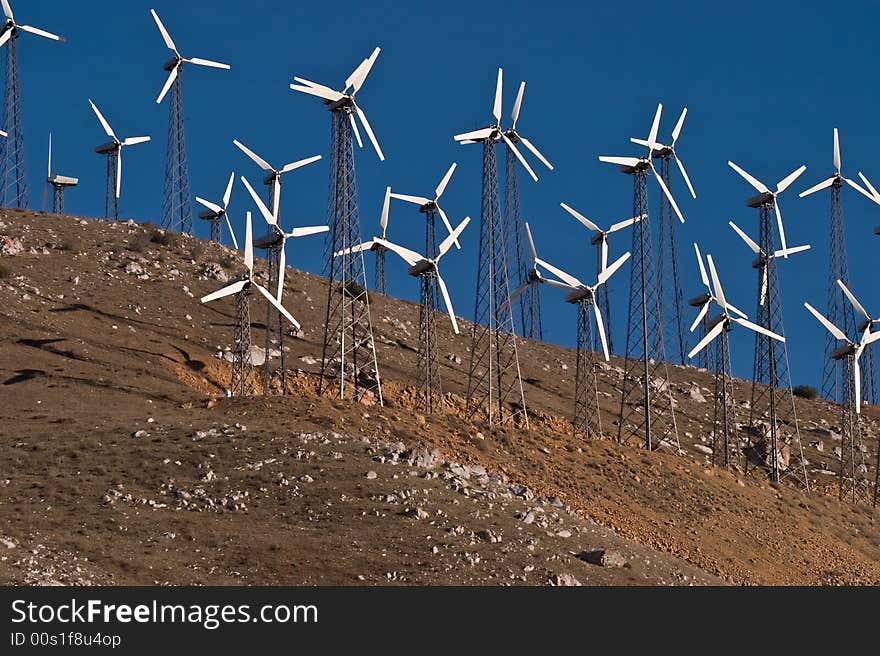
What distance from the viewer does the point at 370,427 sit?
70.7 meters

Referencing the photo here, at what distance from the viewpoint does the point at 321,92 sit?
79.8 meters

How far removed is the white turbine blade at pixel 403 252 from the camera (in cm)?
8650

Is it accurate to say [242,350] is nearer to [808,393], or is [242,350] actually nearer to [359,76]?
[359,76]

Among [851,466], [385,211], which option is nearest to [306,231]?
[385,211]

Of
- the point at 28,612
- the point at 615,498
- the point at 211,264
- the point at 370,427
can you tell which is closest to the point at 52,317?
the point at 211,264

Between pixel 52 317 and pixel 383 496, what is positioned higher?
pixel 52 317

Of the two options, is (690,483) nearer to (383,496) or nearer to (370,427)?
(370,427)

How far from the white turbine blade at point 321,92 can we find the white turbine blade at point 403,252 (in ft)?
33.8

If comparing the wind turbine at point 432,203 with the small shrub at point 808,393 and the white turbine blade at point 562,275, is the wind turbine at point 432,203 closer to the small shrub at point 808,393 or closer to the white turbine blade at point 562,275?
the white turbine blade at point 562,275

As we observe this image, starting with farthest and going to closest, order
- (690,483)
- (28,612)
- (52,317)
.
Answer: (52,317)
(690,483)
(28,612)

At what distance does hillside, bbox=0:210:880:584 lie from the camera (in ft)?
168

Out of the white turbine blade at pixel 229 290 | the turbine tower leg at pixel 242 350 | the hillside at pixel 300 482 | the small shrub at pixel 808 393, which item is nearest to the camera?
the hillside at pixel 300 482

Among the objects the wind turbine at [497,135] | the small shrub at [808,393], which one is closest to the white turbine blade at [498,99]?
the wind turbine at [497,135]

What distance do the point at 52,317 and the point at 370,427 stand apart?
3250 centimetres
